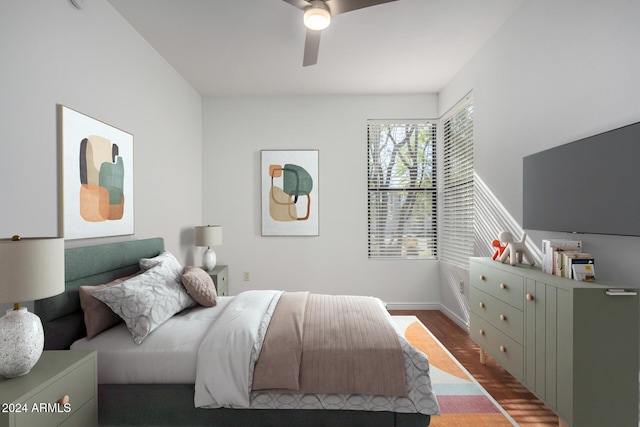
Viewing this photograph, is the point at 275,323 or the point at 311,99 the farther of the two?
the point at 311,99

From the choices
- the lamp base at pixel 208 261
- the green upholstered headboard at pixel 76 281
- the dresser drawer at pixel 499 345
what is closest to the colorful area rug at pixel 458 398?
the dresser drawer at pixel 499 345

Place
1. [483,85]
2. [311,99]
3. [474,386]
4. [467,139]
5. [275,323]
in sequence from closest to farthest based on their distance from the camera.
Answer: [275,323] < [474,386] < [483,85] < [467,139] < [311,99]

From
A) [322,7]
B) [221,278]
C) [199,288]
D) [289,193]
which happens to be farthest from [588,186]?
[221,278]

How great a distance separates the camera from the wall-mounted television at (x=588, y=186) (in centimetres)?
158

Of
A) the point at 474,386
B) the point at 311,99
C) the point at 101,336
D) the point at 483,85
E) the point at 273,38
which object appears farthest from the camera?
the point at 311,99

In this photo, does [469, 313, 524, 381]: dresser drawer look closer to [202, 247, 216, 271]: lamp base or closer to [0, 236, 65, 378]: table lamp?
[0, 236, 65, 378]: table lamp

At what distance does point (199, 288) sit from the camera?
92.7 inches

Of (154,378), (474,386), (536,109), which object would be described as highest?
(536,109)

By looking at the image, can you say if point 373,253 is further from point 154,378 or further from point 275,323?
point 154,378

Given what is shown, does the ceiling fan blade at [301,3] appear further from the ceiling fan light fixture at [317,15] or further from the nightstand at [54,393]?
the nightstand at [54,393]

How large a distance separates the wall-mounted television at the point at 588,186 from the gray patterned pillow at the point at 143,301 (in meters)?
2.57

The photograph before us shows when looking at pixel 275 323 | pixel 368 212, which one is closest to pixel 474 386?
pixel 275 323

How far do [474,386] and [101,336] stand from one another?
2.49 metres

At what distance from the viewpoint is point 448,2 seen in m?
2.47
